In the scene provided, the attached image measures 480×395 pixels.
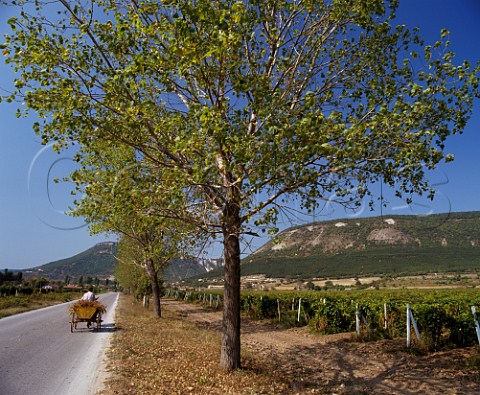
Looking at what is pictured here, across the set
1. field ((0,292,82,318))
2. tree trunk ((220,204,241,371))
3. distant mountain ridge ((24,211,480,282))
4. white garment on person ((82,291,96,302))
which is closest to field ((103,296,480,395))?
tree trunk ((220,204,241,371))

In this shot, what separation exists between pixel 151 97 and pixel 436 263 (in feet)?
378

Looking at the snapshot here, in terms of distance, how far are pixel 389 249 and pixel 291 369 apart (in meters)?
132

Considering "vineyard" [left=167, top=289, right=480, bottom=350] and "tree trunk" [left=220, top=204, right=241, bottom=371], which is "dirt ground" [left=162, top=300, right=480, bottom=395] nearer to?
"vineyard" [left=167, top=289, right=480, bottom=350]

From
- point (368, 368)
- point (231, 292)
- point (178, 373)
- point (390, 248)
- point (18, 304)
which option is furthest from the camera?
point (390, 248)

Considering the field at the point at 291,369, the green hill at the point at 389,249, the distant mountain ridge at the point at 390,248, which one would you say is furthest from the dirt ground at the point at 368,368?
the green hill at the point at 389,249

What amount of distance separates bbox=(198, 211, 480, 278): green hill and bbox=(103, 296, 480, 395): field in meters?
85.9

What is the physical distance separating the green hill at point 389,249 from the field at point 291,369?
85.9 metres

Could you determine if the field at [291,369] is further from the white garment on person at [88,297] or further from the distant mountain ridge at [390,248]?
the distant mountain ridge at [390,248]

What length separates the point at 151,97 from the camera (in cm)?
943

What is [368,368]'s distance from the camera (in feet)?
37.3

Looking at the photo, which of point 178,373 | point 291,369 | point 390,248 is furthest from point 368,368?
point 390,248

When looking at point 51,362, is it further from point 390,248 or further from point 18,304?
point 390,248

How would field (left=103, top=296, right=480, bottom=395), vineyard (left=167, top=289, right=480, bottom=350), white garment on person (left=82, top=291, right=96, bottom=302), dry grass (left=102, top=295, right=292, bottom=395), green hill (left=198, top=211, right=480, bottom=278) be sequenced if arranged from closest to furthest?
1. dry grass (left=102, top=295, right=292, bottom=395)
2. field (left=103, top=296, right=480, bottom=395)
3. vineyard (left=167, top=289, right=480, bottom=350)
4. white garment on person (left=82, top=291, right=96, bottom=302)
5. green hill (left=198, top=211, right=480, bottom=278)

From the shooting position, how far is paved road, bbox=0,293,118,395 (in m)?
7.35
